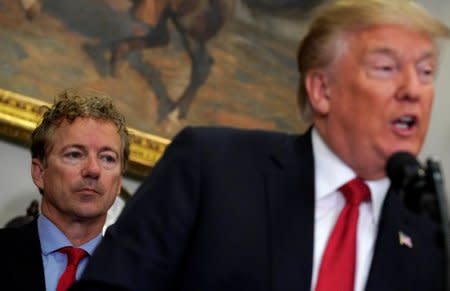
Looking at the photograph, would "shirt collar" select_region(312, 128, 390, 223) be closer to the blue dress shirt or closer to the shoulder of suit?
the shoulder of suit

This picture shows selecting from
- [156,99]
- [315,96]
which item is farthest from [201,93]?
[315,96]

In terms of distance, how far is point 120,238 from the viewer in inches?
81.0

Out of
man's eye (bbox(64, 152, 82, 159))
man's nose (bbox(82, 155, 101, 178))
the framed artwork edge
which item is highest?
man's eye (bbox(64, 152, 82, 159))

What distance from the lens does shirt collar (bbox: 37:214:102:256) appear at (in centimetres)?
311

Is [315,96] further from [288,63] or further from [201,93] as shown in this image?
[288,63]

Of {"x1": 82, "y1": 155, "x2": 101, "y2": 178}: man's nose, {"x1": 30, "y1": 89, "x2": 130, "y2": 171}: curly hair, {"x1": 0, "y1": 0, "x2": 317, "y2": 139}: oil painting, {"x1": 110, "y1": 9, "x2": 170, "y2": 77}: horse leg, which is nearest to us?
{"x1": 82, "y1": 155, "x2": 101, "y2": 178}: man's nose

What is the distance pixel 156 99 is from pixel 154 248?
328 cm

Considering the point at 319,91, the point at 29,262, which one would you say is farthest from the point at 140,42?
the point at 319,91

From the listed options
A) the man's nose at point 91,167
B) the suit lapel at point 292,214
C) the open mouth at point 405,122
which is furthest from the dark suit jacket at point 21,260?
the open mouth at point 405,122

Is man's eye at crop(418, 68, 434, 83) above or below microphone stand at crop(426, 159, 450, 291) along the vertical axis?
above

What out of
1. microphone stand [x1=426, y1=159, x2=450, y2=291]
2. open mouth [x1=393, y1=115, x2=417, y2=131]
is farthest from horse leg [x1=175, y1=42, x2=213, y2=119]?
microphone stand [x1=426, y1=159, x2=450, y2=291]

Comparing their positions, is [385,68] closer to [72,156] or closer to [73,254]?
[73,254]

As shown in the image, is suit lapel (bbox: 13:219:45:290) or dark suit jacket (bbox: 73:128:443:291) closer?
dark suit jacket (bbox: 73:128:443:291)

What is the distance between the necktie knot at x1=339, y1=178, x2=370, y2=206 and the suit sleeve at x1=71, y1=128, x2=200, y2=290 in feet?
1.06
